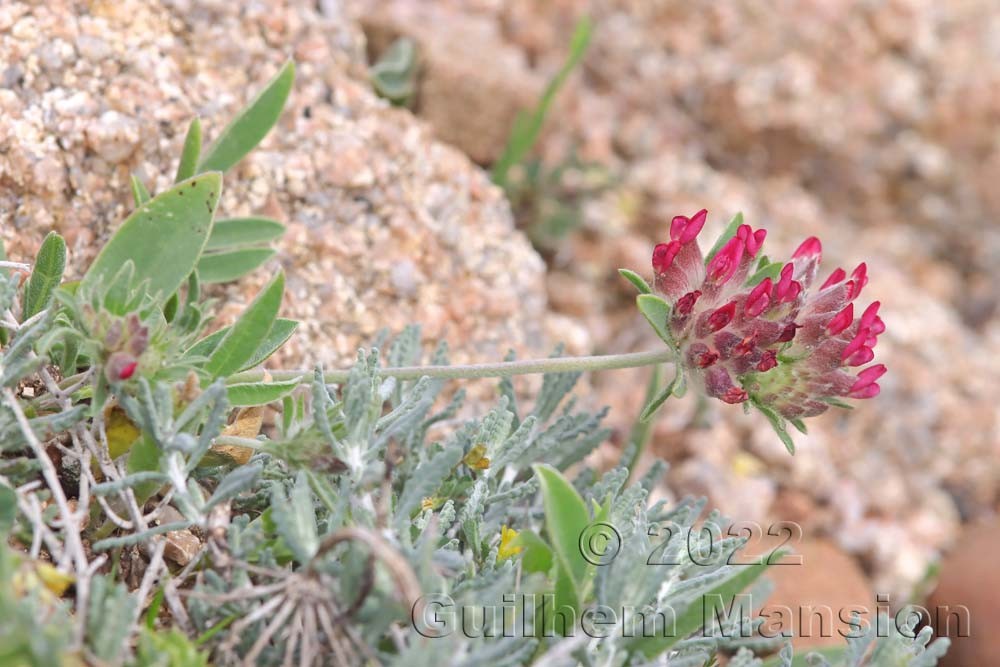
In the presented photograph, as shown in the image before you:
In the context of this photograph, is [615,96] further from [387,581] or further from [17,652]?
[17,652]

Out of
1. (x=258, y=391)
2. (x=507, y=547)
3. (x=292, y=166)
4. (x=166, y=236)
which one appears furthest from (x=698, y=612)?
(x=292, y=166)

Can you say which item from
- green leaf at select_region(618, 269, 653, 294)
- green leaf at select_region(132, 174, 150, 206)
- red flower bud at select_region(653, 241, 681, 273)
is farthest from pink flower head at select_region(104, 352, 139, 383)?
red flower bud at select_region(653, 241, 681, 273)

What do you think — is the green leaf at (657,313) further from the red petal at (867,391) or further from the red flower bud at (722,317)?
the red petal at (867,391)

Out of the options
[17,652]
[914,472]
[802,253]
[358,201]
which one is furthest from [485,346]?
[914,472]

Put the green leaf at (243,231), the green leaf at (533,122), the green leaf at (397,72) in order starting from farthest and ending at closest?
the green leaf at (533,122), the green leaf at (397,72), the green leaf at (243,231)

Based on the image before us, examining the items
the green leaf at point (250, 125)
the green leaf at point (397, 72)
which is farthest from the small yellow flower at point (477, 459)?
the green leaf at point (397, 72)
